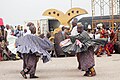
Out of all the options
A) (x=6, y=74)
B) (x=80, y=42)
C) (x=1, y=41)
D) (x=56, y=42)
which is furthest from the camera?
(x=56, y=42)

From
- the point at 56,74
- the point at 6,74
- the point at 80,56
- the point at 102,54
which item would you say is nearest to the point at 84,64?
the point at 80,56

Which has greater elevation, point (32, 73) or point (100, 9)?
point (100, 9)

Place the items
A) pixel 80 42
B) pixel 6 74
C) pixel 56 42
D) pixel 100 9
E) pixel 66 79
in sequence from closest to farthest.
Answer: pixel 66 79 → pixel 80 42 → pixel 6 74 → pixel 56 42 → pixel 100 9

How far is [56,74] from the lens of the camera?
37.6ft

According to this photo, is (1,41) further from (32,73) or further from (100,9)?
(100,9)

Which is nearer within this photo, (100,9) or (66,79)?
(66,79)

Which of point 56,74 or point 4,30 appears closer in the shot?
point 56,74

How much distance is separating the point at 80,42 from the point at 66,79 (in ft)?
4.25

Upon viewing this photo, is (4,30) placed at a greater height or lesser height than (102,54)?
greater

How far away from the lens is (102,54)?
19.4 metres

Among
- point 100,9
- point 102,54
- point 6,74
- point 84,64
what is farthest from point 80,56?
point 100,9

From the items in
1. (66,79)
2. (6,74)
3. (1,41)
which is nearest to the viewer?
(66,79)

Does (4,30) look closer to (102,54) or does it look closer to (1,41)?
(1,41)

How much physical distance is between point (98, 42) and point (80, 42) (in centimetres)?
62
